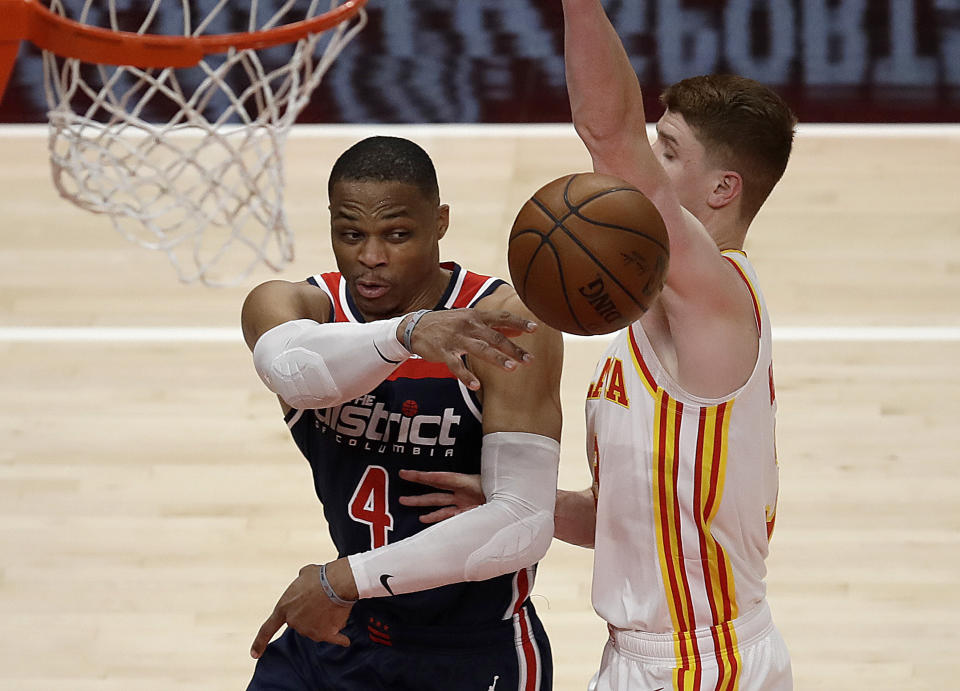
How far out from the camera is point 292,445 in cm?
586

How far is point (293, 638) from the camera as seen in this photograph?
10.5 feet

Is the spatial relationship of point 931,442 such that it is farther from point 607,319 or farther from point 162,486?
point 607,319

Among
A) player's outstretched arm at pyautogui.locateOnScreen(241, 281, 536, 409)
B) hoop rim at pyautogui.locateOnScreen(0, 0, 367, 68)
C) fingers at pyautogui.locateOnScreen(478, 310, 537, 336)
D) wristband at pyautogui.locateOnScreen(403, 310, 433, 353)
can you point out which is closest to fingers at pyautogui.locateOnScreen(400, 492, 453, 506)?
player's outstretched arm at pyautogui.locateOnScreen(241, 281, 536, 409)

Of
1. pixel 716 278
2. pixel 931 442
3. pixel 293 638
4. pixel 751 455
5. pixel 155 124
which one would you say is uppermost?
pixel 716 278

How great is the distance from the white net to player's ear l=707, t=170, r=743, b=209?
5.96ft

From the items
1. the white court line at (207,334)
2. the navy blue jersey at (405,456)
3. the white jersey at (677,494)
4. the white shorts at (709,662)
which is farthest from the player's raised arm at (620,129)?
the white court line at (207,334)

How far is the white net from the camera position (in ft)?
14.7

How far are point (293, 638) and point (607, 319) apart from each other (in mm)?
1218

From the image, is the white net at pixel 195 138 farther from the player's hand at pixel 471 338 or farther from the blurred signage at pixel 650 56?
the player's hand at pixel 471 338

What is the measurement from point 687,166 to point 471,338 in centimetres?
63

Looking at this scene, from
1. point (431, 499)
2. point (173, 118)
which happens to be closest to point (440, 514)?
point (431, 499)

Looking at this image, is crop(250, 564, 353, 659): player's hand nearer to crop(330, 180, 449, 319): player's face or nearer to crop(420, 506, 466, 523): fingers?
crop(420, 506, 466, 523): fingers

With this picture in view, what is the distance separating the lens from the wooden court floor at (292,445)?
4770 millimetres

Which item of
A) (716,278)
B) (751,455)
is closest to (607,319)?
(716,278)
